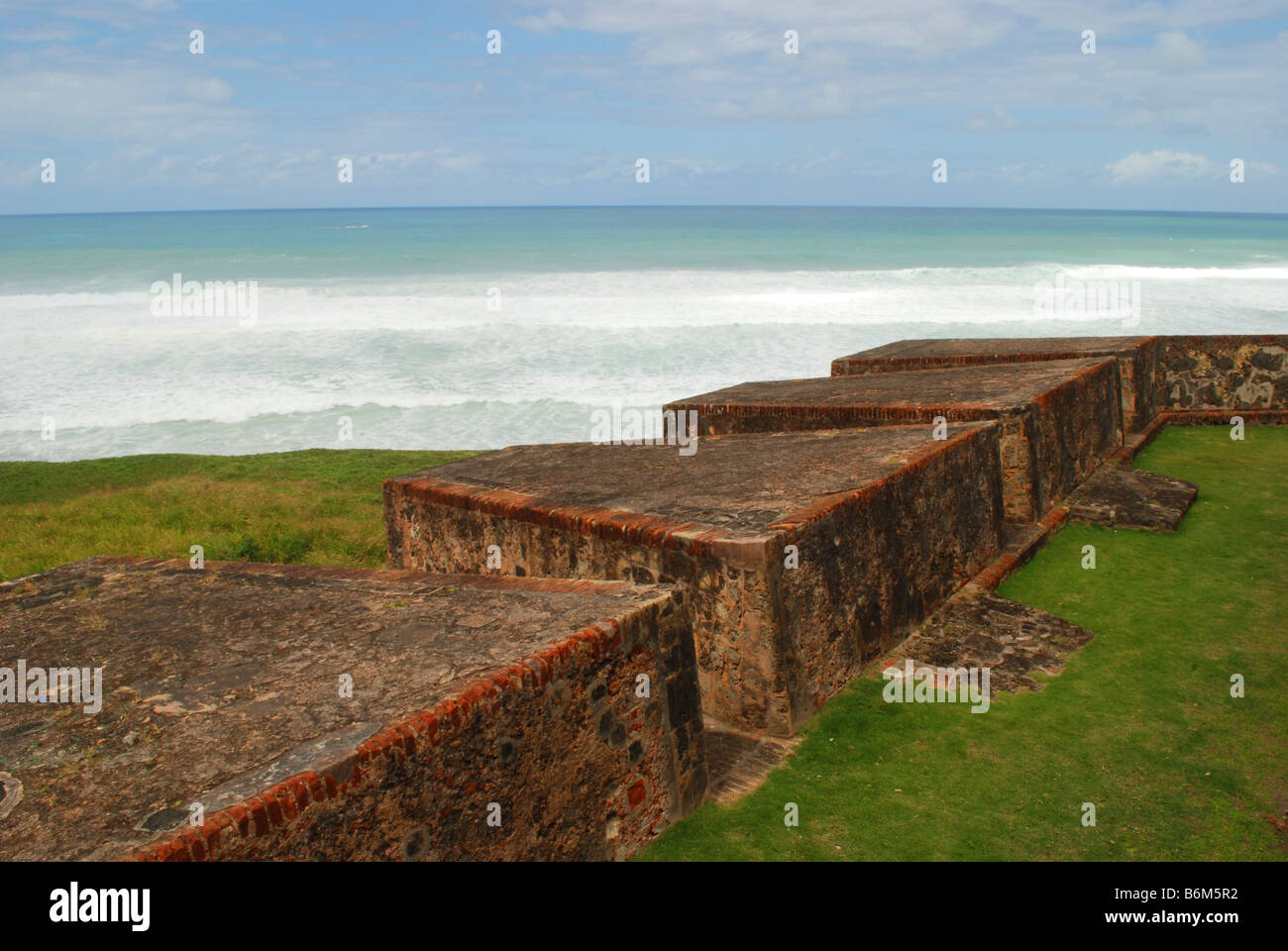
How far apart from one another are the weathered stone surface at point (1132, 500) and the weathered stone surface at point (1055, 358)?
1792mm

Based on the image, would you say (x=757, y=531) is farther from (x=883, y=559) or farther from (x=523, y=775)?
(x=523, y=775)

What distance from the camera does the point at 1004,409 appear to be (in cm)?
600

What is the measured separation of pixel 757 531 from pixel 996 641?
161cm

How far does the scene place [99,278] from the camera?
4747 centimetres

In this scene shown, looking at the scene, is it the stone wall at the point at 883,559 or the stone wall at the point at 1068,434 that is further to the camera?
the stone wall at the point at 1068,434

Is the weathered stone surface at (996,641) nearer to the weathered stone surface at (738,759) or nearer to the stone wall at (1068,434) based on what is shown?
the weathered stone surface at (738,759)

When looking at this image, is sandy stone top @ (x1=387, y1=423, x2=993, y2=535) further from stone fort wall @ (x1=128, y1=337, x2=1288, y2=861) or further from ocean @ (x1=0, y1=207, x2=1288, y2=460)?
ocean @ (x1=0, y1=207, x2=1288, y2=460)

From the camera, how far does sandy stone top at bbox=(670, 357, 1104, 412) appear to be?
652 cm

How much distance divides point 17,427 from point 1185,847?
71.9ft

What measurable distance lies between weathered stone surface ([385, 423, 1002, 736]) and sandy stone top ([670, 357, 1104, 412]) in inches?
30.7

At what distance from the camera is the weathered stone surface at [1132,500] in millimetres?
6332

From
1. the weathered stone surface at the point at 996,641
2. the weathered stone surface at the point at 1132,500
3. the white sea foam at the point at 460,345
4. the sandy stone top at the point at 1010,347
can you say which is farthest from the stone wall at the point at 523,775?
the white sea foam at the point at 460,345

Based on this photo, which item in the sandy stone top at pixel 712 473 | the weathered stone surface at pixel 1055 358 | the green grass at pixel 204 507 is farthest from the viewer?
the weathered stone surface at pixel 1055 358

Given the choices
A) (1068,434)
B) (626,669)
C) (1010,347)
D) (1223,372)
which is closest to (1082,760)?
(626,669)
